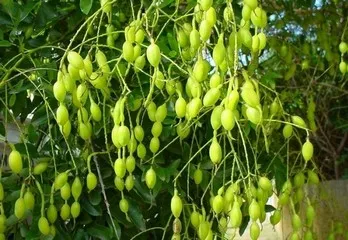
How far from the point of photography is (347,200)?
206cm

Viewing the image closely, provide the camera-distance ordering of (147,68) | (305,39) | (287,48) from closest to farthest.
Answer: (147,68) < (287,48) < (305,39)

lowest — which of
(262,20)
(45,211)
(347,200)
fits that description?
(347,200)

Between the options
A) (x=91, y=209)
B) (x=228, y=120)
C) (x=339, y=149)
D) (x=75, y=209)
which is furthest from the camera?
(x=339, y=149)

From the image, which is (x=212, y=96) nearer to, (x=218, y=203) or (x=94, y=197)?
(x=218, y=203)

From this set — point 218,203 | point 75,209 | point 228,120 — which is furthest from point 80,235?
point 228,120

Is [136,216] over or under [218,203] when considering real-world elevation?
under

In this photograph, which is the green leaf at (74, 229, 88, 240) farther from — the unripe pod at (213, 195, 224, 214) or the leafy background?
the unripe pod at (213, 195, 224, 214)

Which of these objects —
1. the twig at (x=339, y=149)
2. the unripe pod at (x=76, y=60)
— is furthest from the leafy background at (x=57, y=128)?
the twig at (x=339, y=149)

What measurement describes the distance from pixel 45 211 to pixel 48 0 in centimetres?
39

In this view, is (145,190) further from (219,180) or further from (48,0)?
(48,0)

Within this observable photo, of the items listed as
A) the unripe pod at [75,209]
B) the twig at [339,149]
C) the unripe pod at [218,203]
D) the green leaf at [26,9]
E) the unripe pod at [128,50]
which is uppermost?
the unripe pod at [128,50]

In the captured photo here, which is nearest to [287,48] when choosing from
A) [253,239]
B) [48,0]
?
[48,0]

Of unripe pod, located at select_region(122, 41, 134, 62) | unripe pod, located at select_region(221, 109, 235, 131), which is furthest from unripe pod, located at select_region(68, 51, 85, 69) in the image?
unripe pod, located at select_region(221, 109, 235, 131)

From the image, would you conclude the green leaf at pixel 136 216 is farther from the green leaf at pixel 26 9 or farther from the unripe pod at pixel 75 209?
the green leaf at pixel 26 9
